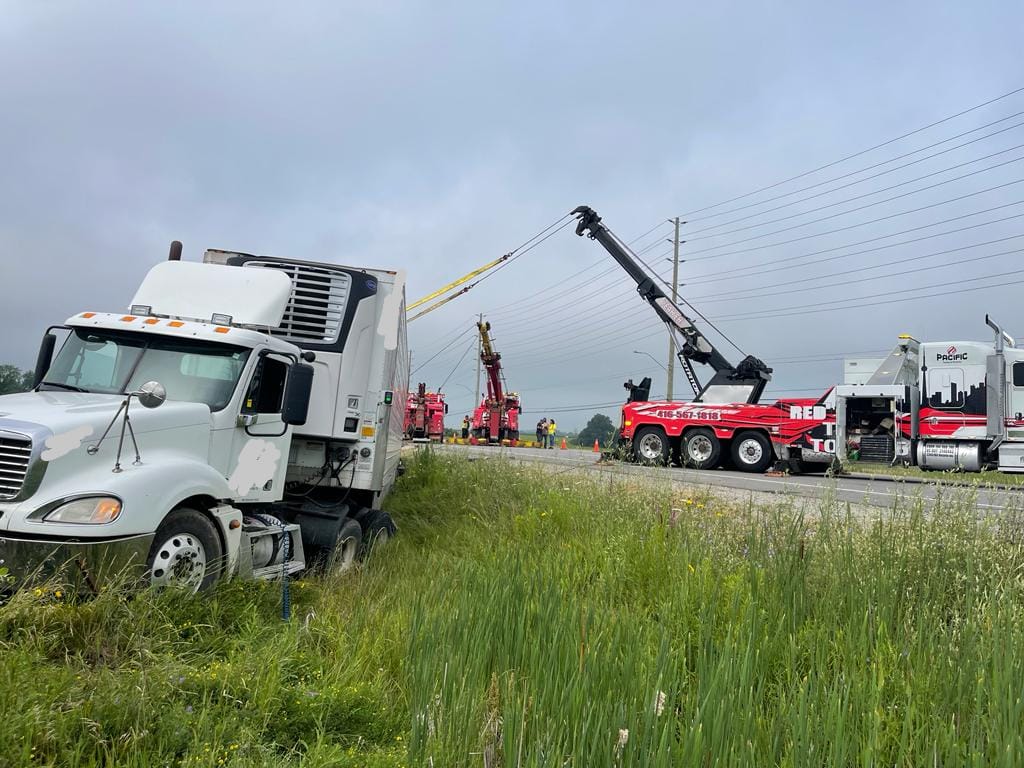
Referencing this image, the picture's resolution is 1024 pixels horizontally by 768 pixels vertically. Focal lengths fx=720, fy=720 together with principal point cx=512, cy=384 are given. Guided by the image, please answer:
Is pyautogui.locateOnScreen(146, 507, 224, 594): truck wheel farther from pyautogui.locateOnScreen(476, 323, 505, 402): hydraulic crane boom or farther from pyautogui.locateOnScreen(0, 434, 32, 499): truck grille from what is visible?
pyautogui.locateOnScreen(476, 323, 505, 402): hydraulic crane boom

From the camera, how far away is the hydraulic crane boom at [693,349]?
21.5m

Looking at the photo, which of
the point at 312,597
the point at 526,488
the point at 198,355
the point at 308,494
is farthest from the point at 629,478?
the point at 198,355

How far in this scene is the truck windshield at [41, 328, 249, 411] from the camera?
223 inches

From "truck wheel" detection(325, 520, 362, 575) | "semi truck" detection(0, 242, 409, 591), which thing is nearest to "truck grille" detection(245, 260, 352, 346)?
"semi truck" detection(0, 242, 409, 591)

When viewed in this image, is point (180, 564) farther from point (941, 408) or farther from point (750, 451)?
point (941, 408)

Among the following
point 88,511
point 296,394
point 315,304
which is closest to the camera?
point 88,511

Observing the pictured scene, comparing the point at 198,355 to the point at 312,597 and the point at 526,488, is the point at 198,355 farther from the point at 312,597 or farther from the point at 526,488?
the point at 526,488

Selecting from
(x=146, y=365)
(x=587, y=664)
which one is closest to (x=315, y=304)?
(x=146, y=365)

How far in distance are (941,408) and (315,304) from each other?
16.3 m

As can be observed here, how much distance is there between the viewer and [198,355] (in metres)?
5.90

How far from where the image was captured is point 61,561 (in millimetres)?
4066

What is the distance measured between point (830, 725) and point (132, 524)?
3.89m

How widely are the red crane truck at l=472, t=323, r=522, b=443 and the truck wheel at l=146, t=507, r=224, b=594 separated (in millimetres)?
32024

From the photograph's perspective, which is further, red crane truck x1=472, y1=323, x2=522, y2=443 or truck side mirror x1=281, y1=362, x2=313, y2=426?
red crane truck x1=472, y1=323, x2=522, y2=443
